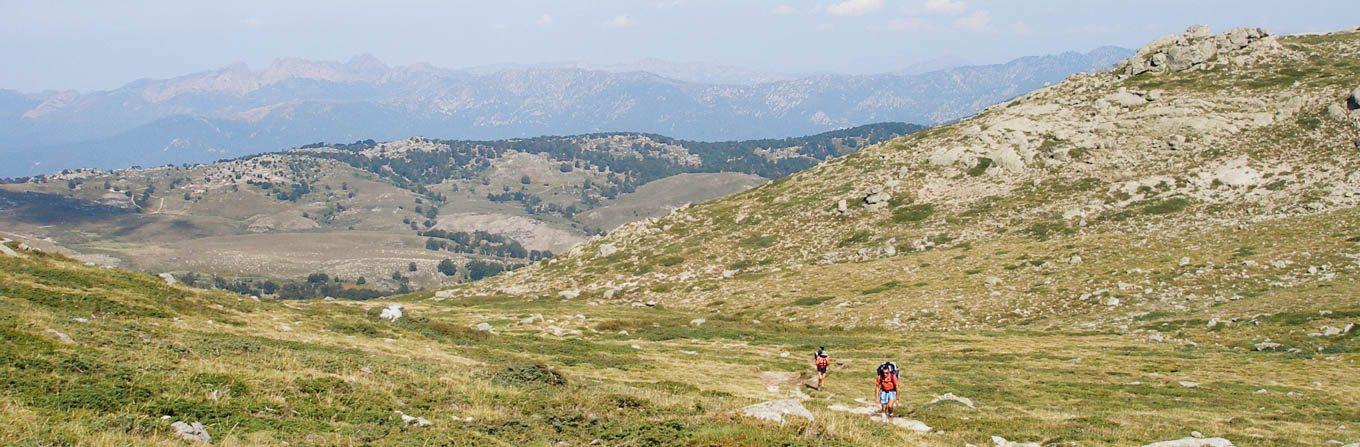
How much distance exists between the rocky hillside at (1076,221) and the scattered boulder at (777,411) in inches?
1367

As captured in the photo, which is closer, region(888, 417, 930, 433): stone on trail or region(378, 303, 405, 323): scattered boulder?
region(888, 417, 930, 433): stone on trail

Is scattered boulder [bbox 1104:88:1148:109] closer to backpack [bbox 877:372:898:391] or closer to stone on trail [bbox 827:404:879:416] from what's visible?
stone on trail [bbox 827:404:879:416]

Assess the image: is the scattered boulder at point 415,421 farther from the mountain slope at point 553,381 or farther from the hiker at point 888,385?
the hiker at point 888,385

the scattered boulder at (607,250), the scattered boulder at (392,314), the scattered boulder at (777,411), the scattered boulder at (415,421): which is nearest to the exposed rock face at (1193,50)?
the scattered boulder at (607,250)

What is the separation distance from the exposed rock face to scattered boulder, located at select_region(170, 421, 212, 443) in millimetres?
125479

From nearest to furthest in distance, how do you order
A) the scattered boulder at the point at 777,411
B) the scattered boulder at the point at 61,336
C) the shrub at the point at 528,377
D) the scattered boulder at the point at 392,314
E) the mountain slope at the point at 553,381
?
the mountain slope at the point at 553,381
the scattered boulder at the point at 777,411
the scattered boulder at the point at 61,336
the shrub at the point at 528,377
the scattered boulder at the point at 392,314

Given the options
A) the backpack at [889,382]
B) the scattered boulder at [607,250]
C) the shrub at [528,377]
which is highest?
the shrub at [528,377]

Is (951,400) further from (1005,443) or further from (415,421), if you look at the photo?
(415,421)

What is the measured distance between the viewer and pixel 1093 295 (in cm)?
5566

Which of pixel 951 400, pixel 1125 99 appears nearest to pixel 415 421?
pixel 951 400

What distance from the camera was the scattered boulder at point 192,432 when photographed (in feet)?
48.9

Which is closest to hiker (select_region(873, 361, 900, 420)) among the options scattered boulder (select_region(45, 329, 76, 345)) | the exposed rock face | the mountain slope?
the mountain slope

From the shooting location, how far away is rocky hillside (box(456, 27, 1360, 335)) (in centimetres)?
5471

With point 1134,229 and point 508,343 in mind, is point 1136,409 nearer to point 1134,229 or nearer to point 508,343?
point 508,343
